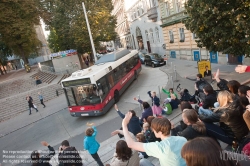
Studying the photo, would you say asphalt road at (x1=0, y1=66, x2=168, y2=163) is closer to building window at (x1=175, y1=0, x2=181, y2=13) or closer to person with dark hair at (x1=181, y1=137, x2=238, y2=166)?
person with dark hair at (x1=181, y1=137, x2=238, y2=166)

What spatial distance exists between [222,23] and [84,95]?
27.4 feet

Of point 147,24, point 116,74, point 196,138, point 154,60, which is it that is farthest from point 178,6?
point 196,138

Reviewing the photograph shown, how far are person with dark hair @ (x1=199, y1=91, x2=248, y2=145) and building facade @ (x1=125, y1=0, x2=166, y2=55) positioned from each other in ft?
89.9

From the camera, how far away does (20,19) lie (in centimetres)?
2764

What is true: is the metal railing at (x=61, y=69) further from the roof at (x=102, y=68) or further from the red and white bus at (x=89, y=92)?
the red and white bus at (x=89, y=92)

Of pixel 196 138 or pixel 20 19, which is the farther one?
pixel 20 19

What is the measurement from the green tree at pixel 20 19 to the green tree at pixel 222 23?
25444mm

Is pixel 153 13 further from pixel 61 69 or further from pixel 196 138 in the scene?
pixel 196 138

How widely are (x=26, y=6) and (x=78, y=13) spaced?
7748mm

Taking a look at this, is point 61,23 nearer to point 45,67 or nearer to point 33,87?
point 45,67

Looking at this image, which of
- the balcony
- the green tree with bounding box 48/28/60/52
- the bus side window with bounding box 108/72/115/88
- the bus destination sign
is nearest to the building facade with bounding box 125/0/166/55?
the balcony

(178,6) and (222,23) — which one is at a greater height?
(178,6)

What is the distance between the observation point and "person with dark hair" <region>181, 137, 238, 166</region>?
152cm

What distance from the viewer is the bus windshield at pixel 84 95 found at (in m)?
11.1
